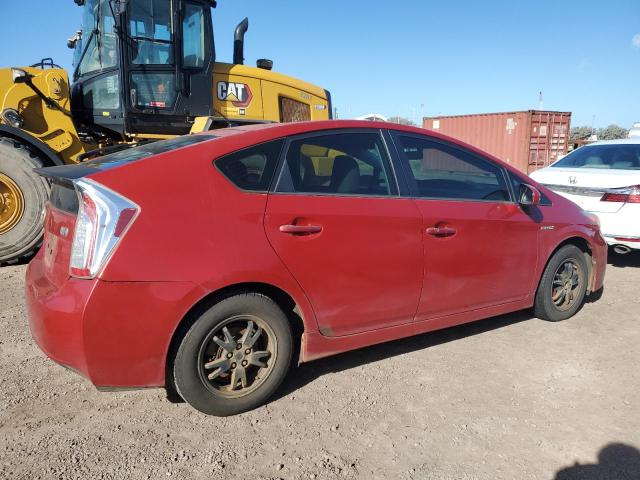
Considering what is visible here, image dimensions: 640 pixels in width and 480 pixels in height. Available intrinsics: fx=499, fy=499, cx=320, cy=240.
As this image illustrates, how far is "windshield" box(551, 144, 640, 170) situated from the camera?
20.7 ft

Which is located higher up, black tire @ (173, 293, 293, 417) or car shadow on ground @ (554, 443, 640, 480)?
black tire @ (173, 293, 293, 417)

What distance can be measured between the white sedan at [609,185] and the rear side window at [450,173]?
8.73ft

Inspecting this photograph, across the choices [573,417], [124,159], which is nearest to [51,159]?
[124,159]

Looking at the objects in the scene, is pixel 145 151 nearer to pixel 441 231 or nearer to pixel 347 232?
pixel 347 232

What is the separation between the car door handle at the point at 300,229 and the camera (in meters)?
2.76

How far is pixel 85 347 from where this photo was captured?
7.77ft

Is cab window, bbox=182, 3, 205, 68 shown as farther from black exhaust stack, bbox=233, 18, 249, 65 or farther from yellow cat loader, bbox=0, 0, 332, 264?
black exhaust stack, bbox=233, 18, 249, 65

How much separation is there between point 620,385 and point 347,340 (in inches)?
73.3

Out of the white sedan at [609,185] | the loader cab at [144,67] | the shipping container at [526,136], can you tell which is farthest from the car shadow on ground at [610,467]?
the shipping container at [526,136]

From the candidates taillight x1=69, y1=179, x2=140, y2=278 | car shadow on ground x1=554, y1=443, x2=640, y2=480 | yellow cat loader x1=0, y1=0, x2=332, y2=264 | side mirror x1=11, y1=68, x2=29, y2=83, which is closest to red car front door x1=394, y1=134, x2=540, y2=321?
car shadow on ground x1=554, y1=443, x2=640, y2=480

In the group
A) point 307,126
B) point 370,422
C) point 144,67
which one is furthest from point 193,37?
point 370,422

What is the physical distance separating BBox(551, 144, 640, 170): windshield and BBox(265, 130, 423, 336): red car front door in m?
4.51

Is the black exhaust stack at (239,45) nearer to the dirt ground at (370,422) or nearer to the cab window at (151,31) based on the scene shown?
the cab window at (151,31)

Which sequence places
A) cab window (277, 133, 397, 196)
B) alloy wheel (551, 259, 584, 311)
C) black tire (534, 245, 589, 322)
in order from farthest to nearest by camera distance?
1. alloy wheel (551, 259, 584, 311)
2. black tire (534, 245, 589, 322)
3. cab window (277, 133, 397, 196)
